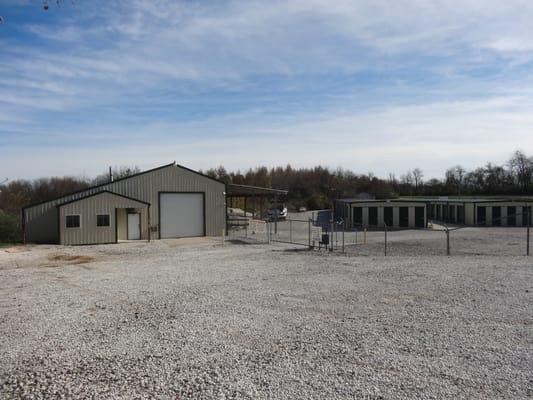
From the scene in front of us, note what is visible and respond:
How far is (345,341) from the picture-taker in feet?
23.7

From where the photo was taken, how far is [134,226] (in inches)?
1080

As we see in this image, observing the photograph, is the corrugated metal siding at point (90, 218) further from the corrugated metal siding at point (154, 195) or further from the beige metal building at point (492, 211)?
the beige metal building at point (492, 211)

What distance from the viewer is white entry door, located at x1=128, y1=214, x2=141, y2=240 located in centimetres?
2727

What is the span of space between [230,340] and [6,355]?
344 centimetres

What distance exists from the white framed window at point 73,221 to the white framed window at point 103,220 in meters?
1.01

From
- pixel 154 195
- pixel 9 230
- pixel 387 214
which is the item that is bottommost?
pixel 9 230

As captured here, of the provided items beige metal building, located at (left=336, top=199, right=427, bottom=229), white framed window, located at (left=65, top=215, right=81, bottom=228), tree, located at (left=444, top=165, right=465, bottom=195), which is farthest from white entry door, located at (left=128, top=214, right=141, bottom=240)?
tree, located at (left=444, top=165, right=465, bottom=195)

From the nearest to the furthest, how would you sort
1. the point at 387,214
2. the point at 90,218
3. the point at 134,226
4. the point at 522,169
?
the point at 90,218 < the point at 134,226 < the point at 387,214 < the point at 522,169

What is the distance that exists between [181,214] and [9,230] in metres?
10.0

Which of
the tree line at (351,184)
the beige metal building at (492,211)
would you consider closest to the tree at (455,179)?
the tree line at (351,184)

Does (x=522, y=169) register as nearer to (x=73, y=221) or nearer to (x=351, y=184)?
(x=351, y=184)

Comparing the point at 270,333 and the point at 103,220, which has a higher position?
the point at 103,220

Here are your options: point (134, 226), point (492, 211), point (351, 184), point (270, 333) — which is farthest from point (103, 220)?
point (351, 184)

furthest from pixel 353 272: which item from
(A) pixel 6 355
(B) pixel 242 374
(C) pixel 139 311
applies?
(A) pixel 6 355
